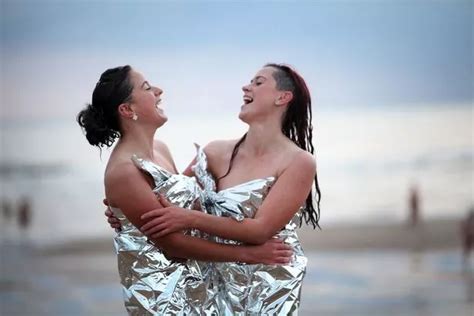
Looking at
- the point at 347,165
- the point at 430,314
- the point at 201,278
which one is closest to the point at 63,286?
the point at 430,314

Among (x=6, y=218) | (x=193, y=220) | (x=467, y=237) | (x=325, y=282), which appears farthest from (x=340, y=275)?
(x=193, y=220)

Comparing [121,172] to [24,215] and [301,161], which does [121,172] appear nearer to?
[301,161]

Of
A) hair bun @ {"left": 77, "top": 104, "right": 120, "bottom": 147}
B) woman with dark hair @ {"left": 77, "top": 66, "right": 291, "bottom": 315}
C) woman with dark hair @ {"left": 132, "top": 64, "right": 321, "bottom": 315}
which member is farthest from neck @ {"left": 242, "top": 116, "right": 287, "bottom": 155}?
hair bun @ {"left": 77, "top": 104, "right": 120, "bottom": 147}

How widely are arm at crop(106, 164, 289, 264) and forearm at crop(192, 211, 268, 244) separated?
0.05 metres

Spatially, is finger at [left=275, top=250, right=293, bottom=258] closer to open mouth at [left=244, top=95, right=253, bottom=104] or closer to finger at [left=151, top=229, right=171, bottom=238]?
finger at [left=151, top=229, right=171, bottom=238]

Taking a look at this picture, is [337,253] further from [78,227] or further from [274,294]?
[274,294]

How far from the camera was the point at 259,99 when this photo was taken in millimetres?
3500

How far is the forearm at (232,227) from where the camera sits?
3.29 m

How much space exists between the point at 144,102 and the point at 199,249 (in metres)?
0.50

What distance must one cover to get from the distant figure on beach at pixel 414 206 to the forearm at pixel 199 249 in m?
10.7

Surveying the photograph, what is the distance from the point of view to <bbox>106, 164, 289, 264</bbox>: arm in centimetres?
330

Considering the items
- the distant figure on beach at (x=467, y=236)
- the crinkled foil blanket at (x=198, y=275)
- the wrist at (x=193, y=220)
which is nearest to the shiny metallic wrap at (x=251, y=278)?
the crinkled foil blanket at (x=198, y=275)

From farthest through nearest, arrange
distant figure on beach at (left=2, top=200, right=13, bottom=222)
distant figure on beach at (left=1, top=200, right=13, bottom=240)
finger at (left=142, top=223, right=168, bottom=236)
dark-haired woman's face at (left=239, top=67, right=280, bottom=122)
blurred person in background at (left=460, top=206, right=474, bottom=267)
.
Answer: distant figure on beach at (left=2, top=200, right=13, bottom=222) < distant figure on beach at (left=1, top=200, right=13, bottom=240) < blurred person in background at (left=460, top=206, right=474, bottom=267) < dark-haired woman's face at (left=239, top=67, right=280, bottom=122) < finger at (left=142, top=223, right=168, bottom=236)

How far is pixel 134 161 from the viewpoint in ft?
11.0
